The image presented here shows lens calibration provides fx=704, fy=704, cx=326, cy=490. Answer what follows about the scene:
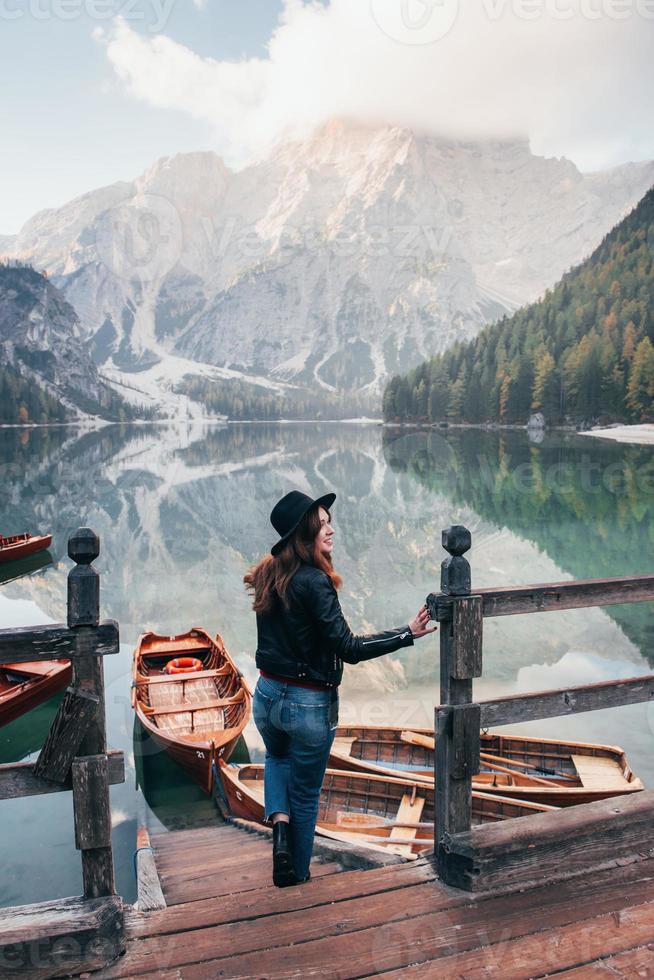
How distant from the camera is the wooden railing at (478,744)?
4.57 m

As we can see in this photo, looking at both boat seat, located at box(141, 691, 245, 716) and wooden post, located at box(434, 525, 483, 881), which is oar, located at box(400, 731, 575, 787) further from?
wooden post, located at box(434, 525, 483, 881)

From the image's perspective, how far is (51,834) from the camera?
10797 mm

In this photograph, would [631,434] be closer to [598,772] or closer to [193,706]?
[598,772]

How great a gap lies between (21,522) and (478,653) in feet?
162

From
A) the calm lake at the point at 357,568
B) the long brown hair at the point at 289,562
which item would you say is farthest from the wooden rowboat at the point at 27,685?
the long brown hair at the point at 289,562

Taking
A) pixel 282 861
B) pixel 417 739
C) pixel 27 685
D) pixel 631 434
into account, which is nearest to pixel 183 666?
pixel 27 685

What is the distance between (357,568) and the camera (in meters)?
35.0

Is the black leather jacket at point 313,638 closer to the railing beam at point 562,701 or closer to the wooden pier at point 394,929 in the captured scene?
the railing beam at point 562,701

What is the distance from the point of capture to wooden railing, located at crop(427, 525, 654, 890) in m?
4.57

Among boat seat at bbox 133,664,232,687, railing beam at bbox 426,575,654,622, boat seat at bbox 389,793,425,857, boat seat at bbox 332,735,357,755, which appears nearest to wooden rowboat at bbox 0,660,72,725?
boat seat at bbox 133,664,232,687

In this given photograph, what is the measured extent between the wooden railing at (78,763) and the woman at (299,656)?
1.01 m

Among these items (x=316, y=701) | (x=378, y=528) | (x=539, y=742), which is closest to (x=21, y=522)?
(x=378, y=528)

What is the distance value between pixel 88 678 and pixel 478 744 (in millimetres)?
2565

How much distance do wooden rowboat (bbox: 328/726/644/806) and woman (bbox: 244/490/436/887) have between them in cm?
538
